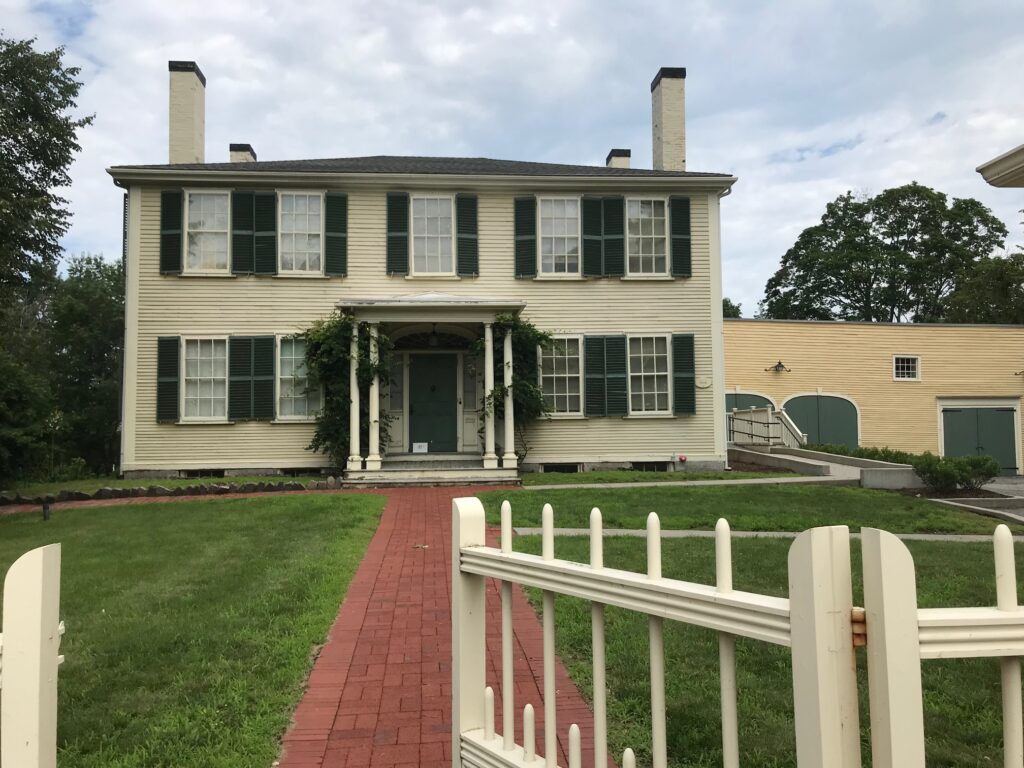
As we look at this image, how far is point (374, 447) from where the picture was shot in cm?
1366

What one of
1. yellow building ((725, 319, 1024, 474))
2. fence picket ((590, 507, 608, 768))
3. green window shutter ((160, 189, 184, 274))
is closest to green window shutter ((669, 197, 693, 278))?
yellow building ((725, 319, 1024, 474))

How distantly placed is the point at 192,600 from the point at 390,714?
2.48m

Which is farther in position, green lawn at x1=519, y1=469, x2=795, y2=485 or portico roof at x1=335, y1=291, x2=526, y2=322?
portico roof at x1=335, y1=291, x2=526, y2=322

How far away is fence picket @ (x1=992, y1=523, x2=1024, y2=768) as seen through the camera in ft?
4.08

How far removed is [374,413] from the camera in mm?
13867

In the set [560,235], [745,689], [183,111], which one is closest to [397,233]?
[560,235]

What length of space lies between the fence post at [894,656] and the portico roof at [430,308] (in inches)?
494

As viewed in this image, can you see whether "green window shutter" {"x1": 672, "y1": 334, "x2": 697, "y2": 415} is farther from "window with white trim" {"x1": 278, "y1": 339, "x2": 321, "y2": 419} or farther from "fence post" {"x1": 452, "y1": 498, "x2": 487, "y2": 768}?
"fence post" {"x1": 452, "y1": 498, "x2": 487, "y2": 768}

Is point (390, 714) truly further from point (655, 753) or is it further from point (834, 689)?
point (834, 689)

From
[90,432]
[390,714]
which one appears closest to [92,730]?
[390,714]

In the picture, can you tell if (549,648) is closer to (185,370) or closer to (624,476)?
(624,476)

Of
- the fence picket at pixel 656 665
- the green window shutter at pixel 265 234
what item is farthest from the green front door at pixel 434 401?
the fence picket at pixel 656 665

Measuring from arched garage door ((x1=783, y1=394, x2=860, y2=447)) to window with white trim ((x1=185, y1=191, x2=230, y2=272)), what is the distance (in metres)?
16.3

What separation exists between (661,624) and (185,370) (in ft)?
48.7
